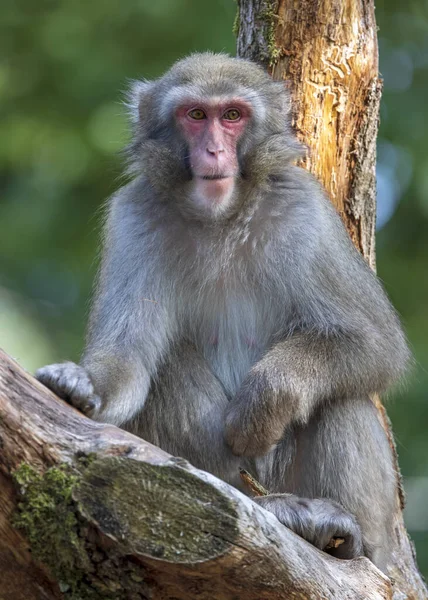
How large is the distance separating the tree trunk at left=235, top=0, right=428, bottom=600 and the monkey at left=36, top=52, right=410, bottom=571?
0.69m

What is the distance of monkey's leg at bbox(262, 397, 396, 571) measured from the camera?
19.3 ft

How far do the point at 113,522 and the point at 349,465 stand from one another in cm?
198

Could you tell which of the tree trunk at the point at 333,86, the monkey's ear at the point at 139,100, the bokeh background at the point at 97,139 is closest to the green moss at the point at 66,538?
the monkey's ear at the point at 139,100

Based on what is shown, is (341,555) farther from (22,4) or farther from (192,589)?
(22,4)

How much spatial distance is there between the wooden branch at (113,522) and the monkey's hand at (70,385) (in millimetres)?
647

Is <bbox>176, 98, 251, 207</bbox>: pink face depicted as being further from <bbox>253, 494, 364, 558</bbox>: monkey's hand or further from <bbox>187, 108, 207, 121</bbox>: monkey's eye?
<bbox>253, 494, 364, 558</bbox>: monkey's hand

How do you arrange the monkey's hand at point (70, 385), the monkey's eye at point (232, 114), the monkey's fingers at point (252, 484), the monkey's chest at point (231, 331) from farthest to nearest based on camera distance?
the monkey's chest at point (231, 331) → the monkey's eye at point (232, 114) → the monkey's fingers at point (252, 484) → the monkey's hand at point (70, 385)

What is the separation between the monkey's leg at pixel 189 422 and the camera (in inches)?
239

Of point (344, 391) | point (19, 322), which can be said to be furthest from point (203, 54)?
point (19, 322)

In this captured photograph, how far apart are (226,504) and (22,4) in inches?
374

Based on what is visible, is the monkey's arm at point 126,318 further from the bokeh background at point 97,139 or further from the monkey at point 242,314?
the bokeh background at point 97,139

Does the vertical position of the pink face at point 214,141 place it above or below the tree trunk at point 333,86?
below

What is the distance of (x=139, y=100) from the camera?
22.1 ft

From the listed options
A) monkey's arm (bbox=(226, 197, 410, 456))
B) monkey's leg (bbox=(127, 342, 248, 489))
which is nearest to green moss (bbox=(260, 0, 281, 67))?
monkey's arm (bbox=(226, 197, 410, 456))
